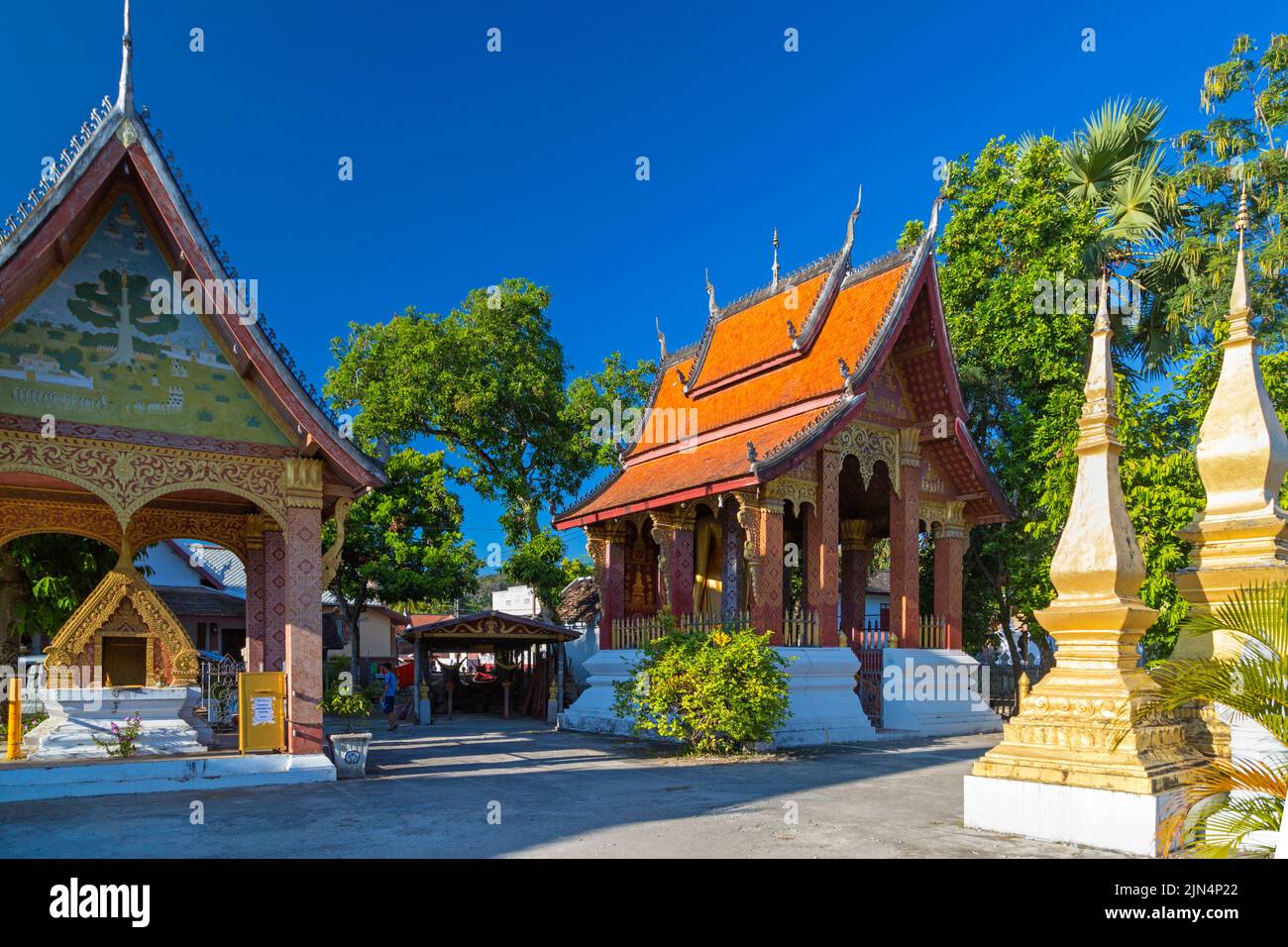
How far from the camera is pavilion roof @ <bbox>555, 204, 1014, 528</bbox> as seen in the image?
17.1 metres

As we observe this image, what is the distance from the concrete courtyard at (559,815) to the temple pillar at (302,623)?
2.71ft

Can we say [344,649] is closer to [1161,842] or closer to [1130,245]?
[1130,245]

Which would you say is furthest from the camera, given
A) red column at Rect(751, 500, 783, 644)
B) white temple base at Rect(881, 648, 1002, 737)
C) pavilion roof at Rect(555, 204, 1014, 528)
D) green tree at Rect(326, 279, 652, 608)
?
green tree at Rect(326, 279, 652, 608)

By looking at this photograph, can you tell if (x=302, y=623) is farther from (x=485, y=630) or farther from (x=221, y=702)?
(x=485, y=630)

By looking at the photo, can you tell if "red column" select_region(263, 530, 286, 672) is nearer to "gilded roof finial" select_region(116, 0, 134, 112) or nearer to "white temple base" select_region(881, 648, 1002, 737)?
"gilded roof finial" select_region(116, 0, 134, 112)

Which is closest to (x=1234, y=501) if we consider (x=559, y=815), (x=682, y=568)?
(x=559, y=815)

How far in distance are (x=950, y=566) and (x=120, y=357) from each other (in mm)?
15322

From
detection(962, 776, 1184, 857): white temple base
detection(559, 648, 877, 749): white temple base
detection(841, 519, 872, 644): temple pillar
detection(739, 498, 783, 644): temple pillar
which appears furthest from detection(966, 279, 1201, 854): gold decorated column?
detection(841, 519, 872, 644): temple pillar

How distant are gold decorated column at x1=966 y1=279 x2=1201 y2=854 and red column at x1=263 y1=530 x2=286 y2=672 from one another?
10.2m

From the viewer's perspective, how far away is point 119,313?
1103 cm

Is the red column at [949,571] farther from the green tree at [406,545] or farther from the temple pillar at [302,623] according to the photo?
the green tree at [406,545]

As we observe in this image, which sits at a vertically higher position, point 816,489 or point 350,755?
point 816,489

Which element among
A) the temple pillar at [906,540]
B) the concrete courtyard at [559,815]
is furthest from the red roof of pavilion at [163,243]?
the temple pillar at [906,540]
